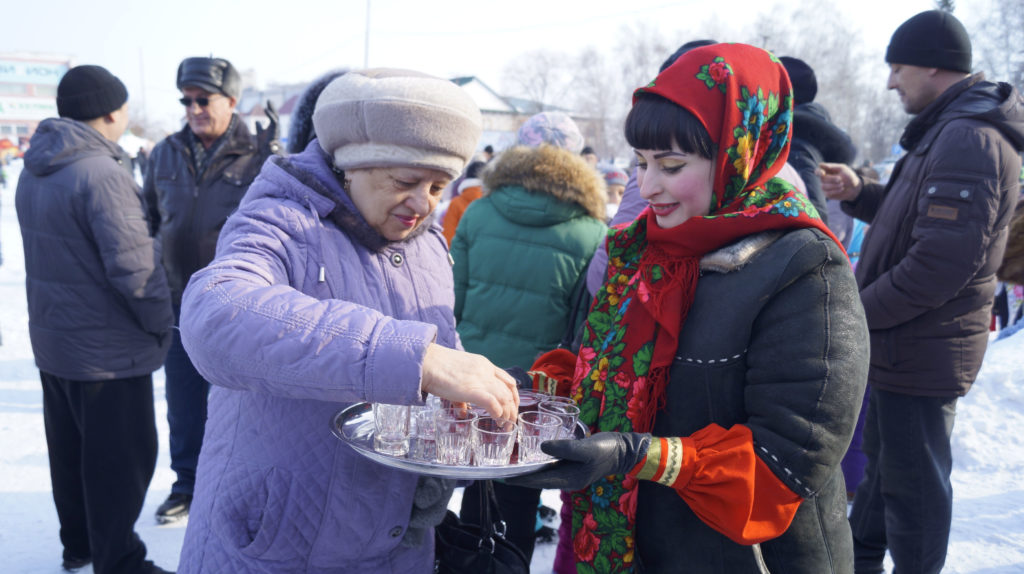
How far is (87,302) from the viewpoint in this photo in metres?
3.29

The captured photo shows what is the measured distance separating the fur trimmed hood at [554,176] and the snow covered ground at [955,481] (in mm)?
2137

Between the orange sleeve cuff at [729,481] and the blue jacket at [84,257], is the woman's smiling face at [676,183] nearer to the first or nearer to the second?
the orange sleeve cuff at [729,481]

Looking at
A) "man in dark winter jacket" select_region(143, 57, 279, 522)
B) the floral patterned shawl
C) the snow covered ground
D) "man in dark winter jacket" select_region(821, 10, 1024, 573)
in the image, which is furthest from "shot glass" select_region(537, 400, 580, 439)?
"man in dark winter jacket" select_region(143, 57, 279, 522)

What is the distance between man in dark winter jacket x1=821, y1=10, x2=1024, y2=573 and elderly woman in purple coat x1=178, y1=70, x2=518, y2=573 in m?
2.35

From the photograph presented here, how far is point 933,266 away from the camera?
2.81 metres

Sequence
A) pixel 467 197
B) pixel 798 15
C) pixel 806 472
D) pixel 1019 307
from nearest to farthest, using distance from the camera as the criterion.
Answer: pixel 806 472
pixel 467 197
pixel 1019 307
pixel 798 15

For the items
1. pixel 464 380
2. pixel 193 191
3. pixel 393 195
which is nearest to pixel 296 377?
pixel 464 380

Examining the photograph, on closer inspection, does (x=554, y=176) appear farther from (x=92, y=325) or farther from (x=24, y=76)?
(x=24, y=76)

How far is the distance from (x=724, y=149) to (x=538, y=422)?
0.86 metres

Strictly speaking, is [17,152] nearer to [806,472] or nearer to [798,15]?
[806,472]

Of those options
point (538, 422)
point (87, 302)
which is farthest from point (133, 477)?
point (538, 422)

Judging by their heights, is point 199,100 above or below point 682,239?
below

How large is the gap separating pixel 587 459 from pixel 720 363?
1.47 feet

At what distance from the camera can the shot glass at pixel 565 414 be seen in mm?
1624
